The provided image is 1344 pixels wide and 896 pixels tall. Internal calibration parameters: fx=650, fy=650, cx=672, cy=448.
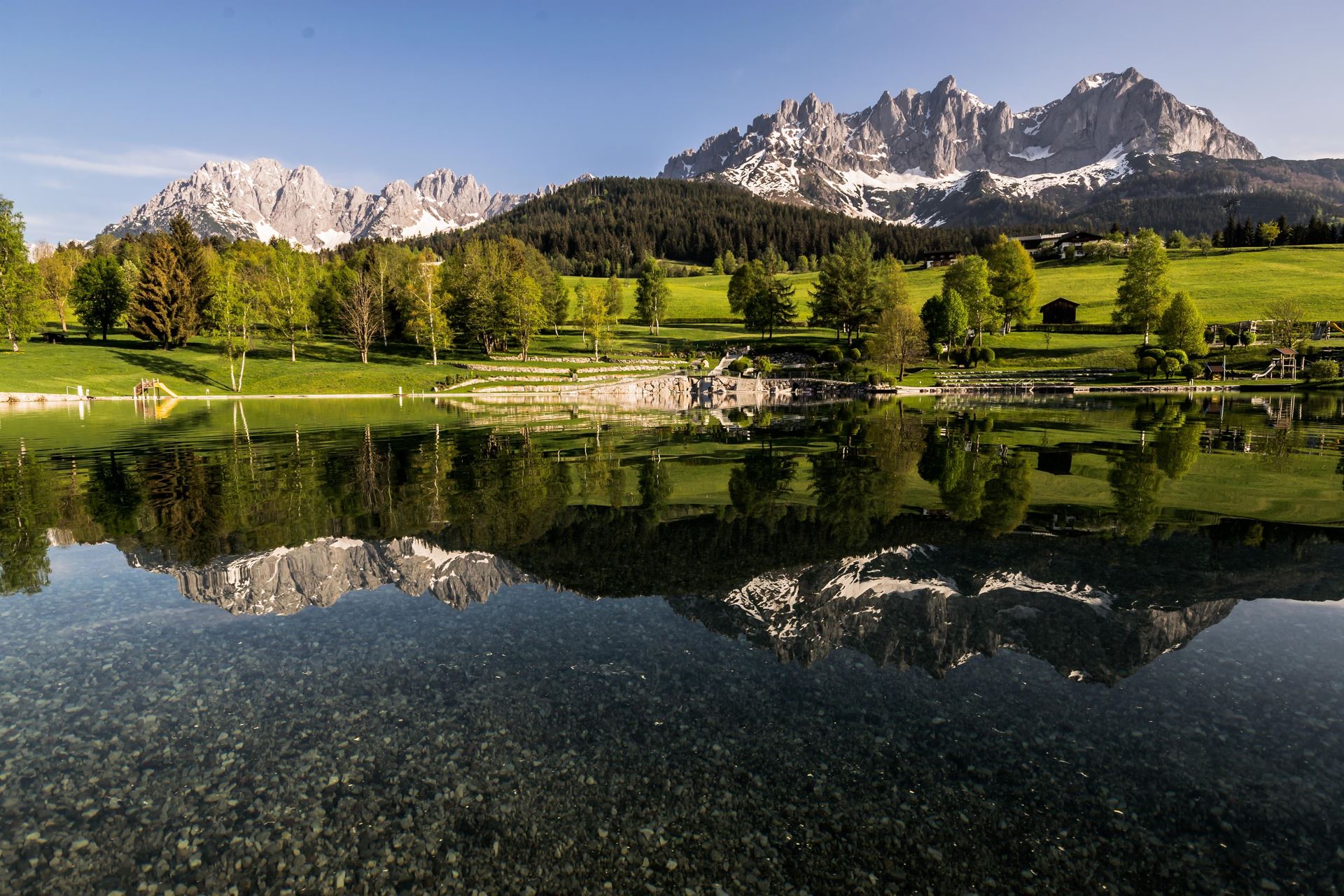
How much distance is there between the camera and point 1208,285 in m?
109

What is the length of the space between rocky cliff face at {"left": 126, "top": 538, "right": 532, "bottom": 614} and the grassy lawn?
93621 mm

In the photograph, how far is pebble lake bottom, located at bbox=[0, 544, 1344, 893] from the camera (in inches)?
209

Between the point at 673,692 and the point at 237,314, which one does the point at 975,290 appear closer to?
the point at 237,314

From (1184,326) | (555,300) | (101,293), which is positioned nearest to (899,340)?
(1184,326)

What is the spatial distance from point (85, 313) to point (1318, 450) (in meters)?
125

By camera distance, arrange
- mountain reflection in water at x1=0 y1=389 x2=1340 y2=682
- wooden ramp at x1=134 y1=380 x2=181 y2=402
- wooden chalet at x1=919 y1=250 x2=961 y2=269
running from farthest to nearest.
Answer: wooden chalet at x1=919 y1=250 x2=961 y2=269
wooden ramp at x1=134 y1=380 x2=181 y2=402
mountain reflection in water at x1=0 y1=389 x2=1340 y2=682

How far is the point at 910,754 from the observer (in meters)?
6.78

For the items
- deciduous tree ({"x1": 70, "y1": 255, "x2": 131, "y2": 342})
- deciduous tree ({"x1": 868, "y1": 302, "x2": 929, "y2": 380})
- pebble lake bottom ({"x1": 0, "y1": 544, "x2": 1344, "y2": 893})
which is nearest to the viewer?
pebble lake bottom ({"x1": 0, "y1": 544, "x2": 1344, "y2": 893})

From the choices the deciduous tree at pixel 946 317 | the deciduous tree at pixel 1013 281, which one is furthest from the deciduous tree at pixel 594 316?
the deciduous tree at pixel 1013 281

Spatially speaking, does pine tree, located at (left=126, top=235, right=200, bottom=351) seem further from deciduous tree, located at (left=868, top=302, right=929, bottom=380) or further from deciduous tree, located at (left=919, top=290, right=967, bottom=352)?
deciduous tree, located at (left=919, top=290, right=967, bottom=352)

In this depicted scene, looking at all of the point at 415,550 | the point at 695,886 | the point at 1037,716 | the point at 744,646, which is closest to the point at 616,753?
the point at 695,886

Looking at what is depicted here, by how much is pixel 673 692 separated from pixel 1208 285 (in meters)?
139

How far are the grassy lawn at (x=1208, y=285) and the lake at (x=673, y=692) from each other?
91275 millimetres

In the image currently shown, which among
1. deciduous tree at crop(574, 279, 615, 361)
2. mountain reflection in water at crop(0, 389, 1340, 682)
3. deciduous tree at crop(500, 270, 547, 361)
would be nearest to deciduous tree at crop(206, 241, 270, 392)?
deciduous tree at crop(500, 270, 547, 361)
